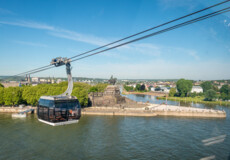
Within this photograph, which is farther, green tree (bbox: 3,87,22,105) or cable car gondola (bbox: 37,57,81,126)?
green tree (bbox: 3,87,22,105)

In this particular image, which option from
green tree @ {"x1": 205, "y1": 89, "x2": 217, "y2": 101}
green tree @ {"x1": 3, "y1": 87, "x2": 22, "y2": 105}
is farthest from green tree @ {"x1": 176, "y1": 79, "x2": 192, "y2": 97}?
green tree @ {"x1": 3, "y1": 87, "x2": 22, "y2": 105}

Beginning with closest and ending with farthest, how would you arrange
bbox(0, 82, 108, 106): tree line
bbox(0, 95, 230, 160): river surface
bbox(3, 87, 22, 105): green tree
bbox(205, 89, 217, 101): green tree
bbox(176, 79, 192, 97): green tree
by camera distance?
1. bbox(0, 95, 230, 160): river surface
2. bbox(0, 82, 108, 106): tree line
3. bbox(3, 87, 22, 105): green tree
4. bbox(205, 89, 217, 101): green tree
5. bbox(176, 79, 192, 97): green tree

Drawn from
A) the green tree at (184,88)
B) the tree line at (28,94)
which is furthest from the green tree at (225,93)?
the tree line at (28,94)

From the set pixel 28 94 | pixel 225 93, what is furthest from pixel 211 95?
pixel 28 94

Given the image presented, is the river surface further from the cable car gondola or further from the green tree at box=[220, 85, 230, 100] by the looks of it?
Answer: the green tree at box=[220, 85, 230, 100]

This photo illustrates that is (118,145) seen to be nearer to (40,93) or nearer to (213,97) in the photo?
(40,93)

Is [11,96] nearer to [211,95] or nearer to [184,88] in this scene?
[211,95]
